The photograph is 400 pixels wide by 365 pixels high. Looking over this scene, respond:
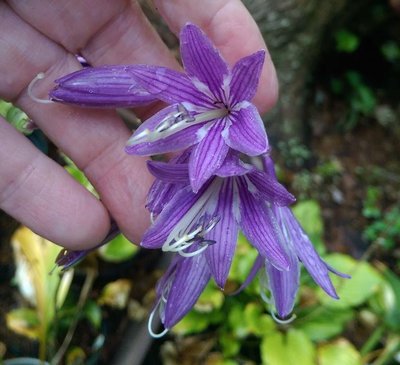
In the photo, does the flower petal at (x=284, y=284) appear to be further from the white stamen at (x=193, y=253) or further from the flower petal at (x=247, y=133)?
the flower petal at (x=247, y=133)

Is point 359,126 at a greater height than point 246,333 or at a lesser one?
lesser

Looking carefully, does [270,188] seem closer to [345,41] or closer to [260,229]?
[260,229]

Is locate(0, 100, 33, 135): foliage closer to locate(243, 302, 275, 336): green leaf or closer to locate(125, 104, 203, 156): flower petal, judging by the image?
locate(125, 104, 203, 156): flower petal

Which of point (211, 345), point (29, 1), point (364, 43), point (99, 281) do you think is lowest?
point (364, 43)

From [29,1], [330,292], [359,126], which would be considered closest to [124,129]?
[29,1]

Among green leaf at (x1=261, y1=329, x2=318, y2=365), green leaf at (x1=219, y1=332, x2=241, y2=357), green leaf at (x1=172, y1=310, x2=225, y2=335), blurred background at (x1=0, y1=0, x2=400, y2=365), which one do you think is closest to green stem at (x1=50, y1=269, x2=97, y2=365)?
blurred background at (x1=0, y1=0, x2=400, y2=365)

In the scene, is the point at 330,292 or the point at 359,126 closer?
the point at 330,292

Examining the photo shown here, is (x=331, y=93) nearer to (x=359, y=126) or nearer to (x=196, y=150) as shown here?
(x=359, y=126)

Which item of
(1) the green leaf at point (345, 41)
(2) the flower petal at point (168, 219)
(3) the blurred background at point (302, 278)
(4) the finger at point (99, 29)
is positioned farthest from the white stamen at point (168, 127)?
(1) the green leaf at point (345, 41)
